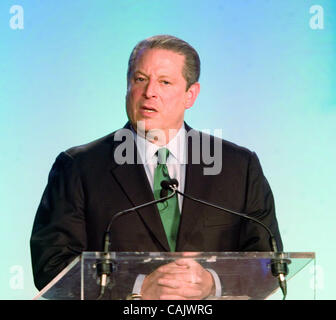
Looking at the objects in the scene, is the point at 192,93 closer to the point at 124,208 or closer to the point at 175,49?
the point at 175,49

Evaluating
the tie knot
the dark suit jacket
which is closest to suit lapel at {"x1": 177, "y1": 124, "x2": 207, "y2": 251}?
the dark suit jacket

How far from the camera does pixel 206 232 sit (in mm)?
3064

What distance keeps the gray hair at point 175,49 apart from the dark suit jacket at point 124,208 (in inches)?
12.6

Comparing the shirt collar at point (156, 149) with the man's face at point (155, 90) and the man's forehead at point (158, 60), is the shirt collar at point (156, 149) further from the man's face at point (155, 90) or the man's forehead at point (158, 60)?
the man's forehead at point (158, 60)

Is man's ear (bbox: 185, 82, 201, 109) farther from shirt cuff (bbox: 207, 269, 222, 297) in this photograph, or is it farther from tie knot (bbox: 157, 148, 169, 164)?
shirt cuff (bbox: 207, 269, 222, 297)

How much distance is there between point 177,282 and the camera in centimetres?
227

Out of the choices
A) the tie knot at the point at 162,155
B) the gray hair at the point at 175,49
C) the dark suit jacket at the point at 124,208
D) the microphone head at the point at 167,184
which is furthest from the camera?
the gray hair at the point at 175,49

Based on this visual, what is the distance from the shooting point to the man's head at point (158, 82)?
3250 mm

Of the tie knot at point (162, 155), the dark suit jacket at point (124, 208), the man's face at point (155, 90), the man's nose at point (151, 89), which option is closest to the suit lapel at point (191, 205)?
the dark suit jacket at point (124, 208)

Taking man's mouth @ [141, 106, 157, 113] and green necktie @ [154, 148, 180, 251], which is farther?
man's mouth @ [141, 106, 157, 113]

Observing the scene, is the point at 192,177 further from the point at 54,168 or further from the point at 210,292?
the point at 210,292

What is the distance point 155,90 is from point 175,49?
21 centimetres

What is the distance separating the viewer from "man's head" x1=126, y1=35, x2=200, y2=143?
3250 millimetres
